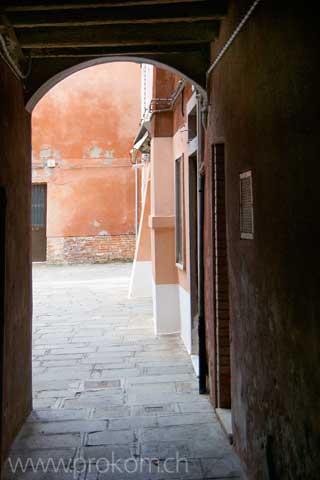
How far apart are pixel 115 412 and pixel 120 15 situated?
334cm

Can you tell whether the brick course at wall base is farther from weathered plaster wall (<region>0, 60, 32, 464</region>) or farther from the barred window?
weathered plaster wall (<region>0, 60, 32, 464</region>)

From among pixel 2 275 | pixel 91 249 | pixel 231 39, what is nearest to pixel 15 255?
pixel 2 275

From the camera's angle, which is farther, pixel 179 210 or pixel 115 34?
pixel 179 210

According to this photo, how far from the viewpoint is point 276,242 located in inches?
95.2

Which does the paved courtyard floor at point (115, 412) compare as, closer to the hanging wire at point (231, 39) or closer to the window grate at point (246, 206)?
the window grate at point (246, 206)

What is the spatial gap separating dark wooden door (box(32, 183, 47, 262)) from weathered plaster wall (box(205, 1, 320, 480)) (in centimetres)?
1653

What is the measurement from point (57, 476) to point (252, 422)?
4.54ft

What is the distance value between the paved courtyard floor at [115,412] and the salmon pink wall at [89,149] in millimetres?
10704

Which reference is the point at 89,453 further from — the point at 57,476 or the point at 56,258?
the point at 56,258

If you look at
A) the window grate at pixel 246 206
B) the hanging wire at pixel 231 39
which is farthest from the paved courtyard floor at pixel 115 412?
the hanging wire at pixel 231 39

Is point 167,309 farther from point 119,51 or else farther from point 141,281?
point 119,51

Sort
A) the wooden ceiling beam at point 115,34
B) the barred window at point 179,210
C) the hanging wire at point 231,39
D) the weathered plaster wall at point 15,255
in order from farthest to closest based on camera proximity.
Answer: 1. the barred window at point 179,210
2. the wooden ceiling beam at point 115,34
3. the weathered plaster wall at point 15,255
4. the hanging wire at point 231,39

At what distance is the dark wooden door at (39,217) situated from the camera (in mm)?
19328

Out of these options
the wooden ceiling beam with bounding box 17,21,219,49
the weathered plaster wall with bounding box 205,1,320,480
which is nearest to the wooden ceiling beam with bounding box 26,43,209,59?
the wooden ceiling beam with bounding box 17,21,219,49
